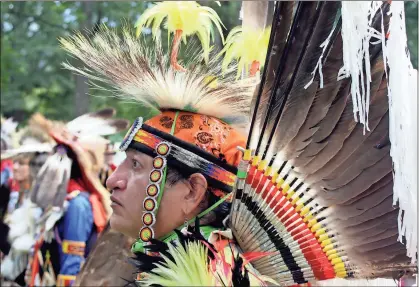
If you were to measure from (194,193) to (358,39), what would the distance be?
0.89m

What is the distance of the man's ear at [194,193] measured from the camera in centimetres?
249

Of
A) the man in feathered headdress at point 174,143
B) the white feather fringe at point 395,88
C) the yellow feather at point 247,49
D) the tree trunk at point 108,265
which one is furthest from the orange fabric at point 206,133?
the tree trunk at point 108,265

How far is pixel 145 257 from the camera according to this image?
2268mm

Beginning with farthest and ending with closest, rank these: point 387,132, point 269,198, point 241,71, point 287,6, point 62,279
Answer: point 62,279 → point 241,71 → point 269,198 → point 387,132 → point 287,6

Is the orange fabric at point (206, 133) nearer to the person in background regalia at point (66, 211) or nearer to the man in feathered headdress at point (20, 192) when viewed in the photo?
the man in feathered headdress at point (20, 192)

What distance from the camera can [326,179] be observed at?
2.27 metres

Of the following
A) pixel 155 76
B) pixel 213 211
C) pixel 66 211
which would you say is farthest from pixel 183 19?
pixel 66 211

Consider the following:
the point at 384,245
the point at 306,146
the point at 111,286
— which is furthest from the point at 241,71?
Result: the point at 111,286

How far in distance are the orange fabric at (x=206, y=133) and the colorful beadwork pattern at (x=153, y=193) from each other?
0.09 m

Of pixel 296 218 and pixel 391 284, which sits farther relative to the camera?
pixel 391 284

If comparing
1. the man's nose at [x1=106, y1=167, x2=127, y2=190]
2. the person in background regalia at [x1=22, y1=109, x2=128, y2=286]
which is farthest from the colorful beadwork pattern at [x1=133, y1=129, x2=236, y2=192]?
the person in background regalia at [x1=22, y1=109, x2=128, y2=286]

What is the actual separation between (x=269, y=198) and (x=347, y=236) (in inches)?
11.6

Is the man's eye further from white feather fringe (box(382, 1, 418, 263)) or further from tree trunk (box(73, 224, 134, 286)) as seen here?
tree trunk (box(73, 224, 134, 286))

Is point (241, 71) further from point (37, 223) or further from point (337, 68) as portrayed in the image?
point (37, 223)
